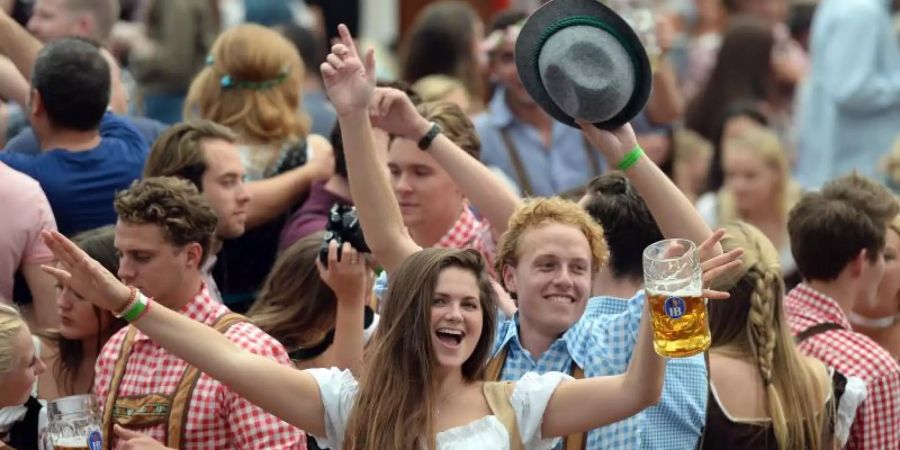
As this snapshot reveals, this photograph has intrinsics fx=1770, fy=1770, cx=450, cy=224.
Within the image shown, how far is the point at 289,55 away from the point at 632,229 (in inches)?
84.4

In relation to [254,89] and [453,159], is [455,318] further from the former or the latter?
[254,89]

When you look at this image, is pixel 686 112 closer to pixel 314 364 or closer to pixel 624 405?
pixel 314 364

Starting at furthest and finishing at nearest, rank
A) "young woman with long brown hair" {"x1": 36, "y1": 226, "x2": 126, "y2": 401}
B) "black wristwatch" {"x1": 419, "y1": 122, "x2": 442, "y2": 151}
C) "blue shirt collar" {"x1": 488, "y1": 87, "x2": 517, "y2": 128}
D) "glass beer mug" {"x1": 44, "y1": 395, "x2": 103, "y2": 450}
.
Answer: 1. "blue shirt collar" {"x1": 488, "y1": 87, "x2": 517, "y2": 128}
2. "black wristwatch" {"x1": 419, "y1": 122, "x2": 442, "y2": 151}
3. "young woman with long brown hair" {"x1": 36, "y1": 226, "x2": 126, "y2": 401}
4. "glass beer mug" {"x1": 44, "y1": 395, "x2": 103, "y2": 450}

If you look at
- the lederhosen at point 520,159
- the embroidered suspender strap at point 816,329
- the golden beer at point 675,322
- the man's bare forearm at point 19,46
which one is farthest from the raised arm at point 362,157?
the lederhosen at point 520,159

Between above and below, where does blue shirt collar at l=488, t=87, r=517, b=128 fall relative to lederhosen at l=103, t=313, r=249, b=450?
above

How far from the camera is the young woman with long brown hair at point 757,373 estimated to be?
197 inches

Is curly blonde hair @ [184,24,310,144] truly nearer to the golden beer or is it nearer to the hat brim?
the hat brim

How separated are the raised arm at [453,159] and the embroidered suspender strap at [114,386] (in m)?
1.03

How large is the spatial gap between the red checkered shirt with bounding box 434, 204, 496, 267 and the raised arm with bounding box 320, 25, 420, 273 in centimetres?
101

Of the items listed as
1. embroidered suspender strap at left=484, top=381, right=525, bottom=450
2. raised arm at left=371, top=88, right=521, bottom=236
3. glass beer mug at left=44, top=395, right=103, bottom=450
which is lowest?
glass beer mug at left=44, top=395, right=103, bottom=450

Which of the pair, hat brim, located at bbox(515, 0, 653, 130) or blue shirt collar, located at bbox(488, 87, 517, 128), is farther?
blue shirt collar, located at bbox(488, 87, 517, 128)

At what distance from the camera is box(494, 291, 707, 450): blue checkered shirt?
4.66 metres

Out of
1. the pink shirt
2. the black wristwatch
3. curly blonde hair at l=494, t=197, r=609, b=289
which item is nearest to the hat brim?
curly blonde hair at l=494, t=197, r=609, b=289

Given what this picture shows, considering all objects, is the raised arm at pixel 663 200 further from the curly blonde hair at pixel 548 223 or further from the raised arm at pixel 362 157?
the raised arm at pixel 362 157
